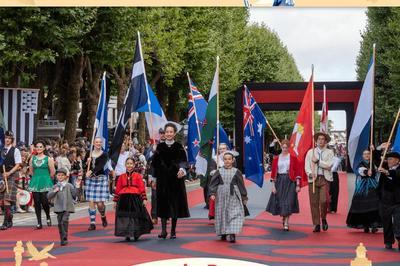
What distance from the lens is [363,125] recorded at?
14.1 metres

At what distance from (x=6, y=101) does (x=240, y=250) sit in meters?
13.8

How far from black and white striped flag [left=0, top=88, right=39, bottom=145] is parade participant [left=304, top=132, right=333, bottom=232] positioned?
37.0ft

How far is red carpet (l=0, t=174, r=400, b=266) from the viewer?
10.8 meters

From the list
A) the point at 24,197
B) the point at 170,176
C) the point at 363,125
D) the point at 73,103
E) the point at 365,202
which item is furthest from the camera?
the point at 73,103

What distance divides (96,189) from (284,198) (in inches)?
141

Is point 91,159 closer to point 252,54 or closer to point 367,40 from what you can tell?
point 367,40

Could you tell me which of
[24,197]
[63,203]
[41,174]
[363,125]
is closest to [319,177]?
[363,125]

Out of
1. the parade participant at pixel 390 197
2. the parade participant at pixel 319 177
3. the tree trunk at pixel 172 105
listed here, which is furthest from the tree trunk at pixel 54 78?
the parade participant at pixel 390 197

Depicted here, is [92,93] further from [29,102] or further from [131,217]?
[131,217]

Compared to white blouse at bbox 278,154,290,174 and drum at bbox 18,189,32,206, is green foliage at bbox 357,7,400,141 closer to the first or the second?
drum at bbox 18,189,32,206

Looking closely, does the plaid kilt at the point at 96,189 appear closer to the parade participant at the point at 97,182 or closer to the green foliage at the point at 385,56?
the parade participant at the point at 97,182

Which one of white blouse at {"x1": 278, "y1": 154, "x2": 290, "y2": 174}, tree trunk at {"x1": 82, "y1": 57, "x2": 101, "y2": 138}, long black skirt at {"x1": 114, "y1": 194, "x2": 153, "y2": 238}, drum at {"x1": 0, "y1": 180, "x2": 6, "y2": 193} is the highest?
tree trunk at {"x1": 82, "y1": 57, "x2": 101, "y2": 138}

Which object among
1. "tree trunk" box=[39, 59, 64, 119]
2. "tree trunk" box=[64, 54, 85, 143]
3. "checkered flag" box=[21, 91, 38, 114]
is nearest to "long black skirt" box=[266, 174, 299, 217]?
"checkered flag" box=[21, 91, 38, 114]

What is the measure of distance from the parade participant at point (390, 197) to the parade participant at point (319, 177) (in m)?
2.18
